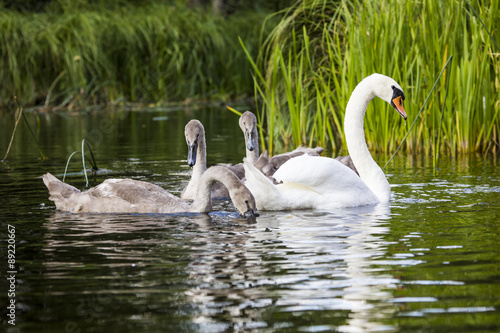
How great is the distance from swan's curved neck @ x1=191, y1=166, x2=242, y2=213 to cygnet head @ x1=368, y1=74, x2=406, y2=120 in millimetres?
2148

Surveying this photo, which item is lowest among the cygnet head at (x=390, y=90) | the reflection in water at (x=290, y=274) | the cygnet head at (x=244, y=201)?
the reflection in water at (x=290, y=274)

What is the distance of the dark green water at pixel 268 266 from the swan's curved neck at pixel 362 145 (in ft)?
0.91

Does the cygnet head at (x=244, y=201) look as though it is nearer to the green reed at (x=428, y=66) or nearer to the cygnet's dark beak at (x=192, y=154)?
the cygnet's dark beak at (x=192, y=154)

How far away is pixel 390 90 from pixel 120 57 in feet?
55.9

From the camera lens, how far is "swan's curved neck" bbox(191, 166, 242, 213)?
7.83 m

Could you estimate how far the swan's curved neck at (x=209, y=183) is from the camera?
25.7 ft

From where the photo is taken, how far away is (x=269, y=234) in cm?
703

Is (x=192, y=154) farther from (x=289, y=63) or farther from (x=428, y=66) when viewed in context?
(x=428, y=66)

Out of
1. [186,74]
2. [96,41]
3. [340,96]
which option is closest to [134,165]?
[340,96]

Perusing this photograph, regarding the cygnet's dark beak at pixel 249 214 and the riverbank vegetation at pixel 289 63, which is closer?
the cygnet's dark beak at pixel 249 214

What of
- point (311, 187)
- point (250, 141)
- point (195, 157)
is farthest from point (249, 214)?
point (250, 141)

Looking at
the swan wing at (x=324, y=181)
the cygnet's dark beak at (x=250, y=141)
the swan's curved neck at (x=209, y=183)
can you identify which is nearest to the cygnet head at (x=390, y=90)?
the swan wing at (x=324, y=181)

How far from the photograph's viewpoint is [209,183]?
26.8 ft

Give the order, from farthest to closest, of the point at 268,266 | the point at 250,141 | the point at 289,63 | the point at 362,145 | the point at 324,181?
the point at 289,63, the point at 250,141, the point at 362,145, the point at 324,181, the point at 268,266
